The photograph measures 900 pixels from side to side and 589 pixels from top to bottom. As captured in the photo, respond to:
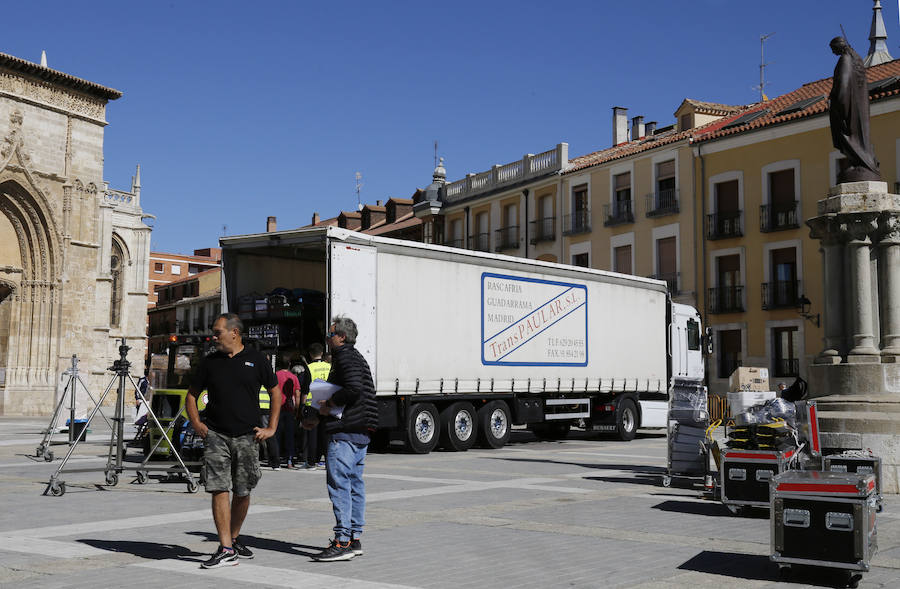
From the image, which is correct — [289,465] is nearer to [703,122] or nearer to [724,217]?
[724,217]

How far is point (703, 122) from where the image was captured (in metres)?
42.1

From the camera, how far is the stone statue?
39.9 feet

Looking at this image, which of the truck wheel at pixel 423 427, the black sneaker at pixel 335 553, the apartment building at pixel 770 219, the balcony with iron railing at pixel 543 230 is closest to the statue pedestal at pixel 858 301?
the black sneaker at pixel 335 553

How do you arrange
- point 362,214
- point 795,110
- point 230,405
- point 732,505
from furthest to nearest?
point 362,214 → point 795,110 → point 732,505 → point 230,405

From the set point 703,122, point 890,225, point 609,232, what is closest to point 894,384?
point 890,225

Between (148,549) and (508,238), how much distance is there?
38.6 m

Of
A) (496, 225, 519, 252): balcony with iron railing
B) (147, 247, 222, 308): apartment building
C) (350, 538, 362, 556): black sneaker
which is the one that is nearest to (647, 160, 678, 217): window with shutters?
(496, 225, 519, 252): balcony with iron railing

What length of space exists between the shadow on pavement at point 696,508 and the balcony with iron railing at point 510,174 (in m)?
33.3

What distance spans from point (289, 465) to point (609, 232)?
27975 mm

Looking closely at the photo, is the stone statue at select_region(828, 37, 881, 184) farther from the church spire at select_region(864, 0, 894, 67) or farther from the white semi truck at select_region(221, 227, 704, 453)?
the church spire at select_region(864, 0, 894, 67)

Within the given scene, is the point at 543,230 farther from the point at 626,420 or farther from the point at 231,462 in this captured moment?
the point at 231,462

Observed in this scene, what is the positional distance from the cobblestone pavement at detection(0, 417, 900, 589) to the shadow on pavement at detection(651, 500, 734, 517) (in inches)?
1.2

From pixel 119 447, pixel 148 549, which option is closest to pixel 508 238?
pixel 119 447

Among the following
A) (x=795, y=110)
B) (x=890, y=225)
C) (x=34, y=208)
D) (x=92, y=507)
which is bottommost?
(x=92, y=507)
